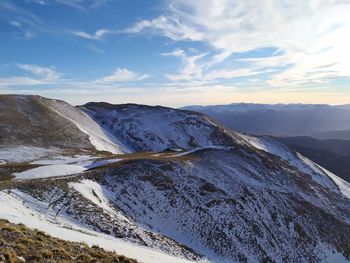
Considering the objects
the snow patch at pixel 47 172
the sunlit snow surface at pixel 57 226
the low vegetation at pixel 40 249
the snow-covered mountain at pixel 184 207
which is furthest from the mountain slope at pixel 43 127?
the low vegetation at pixel 40 249

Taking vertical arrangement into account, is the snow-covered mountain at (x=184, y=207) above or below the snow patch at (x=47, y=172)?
below

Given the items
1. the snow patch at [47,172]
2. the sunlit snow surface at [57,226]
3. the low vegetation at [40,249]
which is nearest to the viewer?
the low vegetation at [40,249]

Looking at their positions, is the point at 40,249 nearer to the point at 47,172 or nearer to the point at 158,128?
the point at 47,172

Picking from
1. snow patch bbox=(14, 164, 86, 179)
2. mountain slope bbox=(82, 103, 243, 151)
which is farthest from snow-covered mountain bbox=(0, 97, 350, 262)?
mountain slope bbox=(82, 103, 243, 151)

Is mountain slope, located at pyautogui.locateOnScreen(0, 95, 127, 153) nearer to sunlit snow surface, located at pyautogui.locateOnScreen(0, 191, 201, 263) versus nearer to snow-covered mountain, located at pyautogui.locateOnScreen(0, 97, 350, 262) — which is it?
snow-covered mountain, located at pyautogui.locateOnScreen(0, 97, 350, 262)

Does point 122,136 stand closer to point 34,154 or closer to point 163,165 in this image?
point 34,154

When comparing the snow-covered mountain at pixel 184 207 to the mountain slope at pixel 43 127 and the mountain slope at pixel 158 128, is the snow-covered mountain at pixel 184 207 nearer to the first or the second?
the mountain slope at pixel 43 127

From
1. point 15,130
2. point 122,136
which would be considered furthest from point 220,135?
point 15,130
